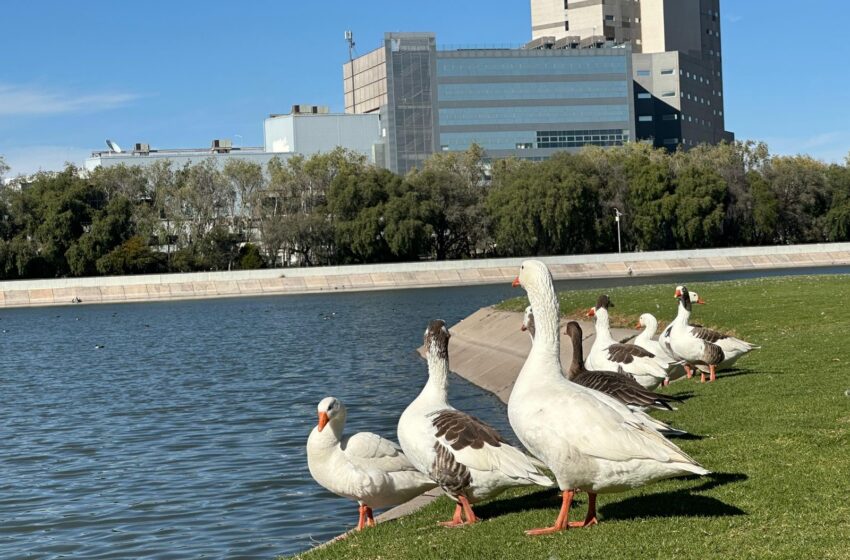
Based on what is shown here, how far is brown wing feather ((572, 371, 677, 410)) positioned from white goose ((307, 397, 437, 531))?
2460mm

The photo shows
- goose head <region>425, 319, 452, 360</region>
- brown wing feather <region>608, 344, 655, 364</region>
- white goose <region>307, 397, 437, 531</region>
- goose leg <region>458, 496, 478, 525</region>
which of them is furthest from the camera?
brown wing feather <region>608, 344, 655, 364</region>

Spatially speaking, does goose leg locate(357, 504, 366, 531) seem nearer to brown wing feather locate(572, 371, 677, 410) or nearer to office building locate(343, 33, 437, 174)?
brown wing feather locate(572, 371, 677, 410)

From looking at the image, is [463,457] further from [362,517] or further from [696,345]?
[696,345]

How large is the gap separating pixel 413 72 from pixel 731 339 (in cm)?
16946

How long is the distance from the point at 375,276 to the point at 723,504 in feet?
373

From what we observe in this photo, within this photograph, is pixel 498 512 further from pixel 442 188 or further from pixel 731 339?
pixel 442 188

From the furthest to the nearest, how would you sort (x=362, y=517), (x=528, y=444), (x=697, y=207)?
(x=697, y=207), (x=362, y=517), (x=528, y=444)

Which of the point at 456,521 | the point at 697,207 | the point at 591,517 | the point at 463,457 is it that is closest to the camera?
the point at 591,517

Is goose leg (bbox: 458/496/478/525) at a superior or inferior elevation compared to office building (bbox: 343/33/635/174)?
inferior

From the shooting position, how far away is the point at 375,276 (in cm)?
12375

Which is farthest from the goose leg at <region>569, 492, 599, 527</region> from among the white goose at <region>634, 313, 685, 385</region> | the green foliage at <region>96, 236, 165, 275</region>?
the green foliage at <region>96, 236, 165, 275</region>

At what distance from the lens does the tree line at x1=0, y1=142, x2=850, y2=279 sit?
417ft

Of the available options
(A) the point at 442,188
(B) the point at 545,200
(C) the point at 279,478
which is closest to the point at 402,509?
(C) the point at 279,478

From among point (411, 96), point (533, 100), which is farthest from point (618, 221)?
point (411, 96)
